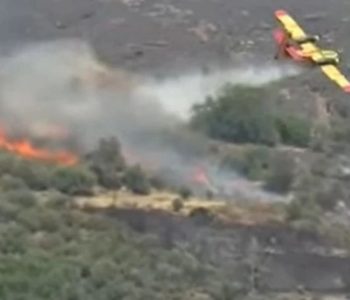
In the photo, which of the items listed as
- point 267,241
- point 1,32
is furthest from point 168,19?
point 267,241

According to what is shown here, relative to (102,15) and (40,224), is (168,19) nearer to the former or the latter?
(102,15)

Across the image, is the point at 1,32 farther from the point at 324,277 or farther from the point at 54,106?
the point at 324,277

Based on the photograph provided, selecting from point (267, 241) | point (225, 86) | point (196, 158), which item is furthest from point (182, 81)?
point (267, 241)

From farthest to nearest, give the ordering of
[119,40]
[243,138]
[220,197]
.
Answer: [119,40] < [243,138] < [220,197]

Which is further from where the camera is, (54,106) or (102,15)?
(102,15)

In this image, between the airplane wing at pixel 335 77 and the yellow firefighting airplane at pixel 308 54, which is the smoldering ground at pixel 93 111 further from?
the airplane wing at pixel 335 77

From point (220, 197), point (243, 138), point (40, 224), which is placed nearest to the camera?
point (40, 224)

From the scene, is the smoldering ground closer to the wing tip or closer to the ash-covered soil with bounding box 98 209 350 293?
the wing tip

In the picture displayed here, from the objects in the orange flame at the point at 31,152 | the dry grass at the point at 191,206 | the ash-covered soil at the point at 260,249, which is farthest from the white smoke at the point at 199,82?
the ash-covered soil at the point at 260,249

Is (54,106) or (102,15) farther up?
(54,106)
